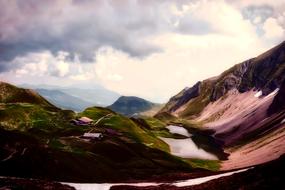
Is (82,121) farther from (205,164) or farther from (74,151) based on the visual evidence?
Result: (205,164)

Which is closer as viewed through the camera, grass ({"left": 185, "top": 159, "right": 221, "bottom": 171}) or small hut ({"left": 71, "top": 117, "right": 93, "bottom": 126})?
grass ({"left": 185, "top": 159, "right": 221, "bottom": 171})

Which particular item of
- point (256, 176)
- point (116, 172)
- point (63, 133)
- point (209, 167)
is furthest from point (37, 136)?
point (256, 176)

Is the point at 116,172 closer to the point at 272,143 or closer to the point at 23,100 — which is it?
the point at 272,143

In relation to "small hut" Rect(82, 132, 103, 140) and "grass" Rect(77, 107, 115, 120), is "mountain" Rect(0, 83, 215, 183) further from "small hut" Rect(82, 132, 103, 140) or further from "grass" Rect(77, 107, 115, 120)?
"small hut" Rect(82, 132, 103, 140)

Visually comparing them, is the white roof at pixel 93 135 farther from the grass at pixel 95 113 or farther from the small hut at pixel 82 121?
the grass at pixel 95 113

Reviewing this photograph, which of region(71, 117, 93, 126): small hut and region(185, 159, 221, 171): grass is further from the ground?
region(71, 117, 93, 126): small hut

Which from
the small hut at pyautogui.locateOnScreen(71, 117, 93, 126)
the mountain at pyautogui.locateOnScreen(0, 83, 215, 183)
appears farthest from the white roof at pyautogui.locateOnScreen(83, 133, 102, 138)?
the small hut at pyautogui.locateOnScreen(71, 117, 93, 126)

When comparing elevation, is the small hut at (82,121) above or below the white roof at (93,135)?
above

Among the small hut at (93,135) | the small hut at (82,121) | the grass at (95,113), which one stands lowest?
the small hut at (93,135)

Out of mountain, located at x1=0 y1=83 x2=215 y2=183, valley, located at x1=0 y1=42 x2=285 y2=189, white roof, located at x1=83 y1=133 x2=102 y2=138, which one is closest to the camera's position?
valley, located at x1=0 y1=42 x2=285 y2=189

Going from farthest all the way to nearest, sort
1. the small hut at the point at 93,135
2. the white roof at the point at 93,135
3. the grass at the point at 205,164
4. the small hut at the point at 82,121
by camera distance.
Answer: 1. the small hut at the point at 82,121
2. the grass at the point at 205,164
3. the white roof at the point at 93,135
4. the small hut at the point at 93,135

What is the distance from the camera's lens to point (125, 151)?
399 ft

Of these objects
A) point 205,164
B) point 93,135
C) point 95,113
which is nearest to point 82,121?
point 93,135

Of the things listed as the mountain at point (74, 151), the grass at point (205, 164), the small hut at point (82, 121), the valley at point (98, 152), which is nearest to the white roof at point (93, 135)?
the valley at point (98, 152)
